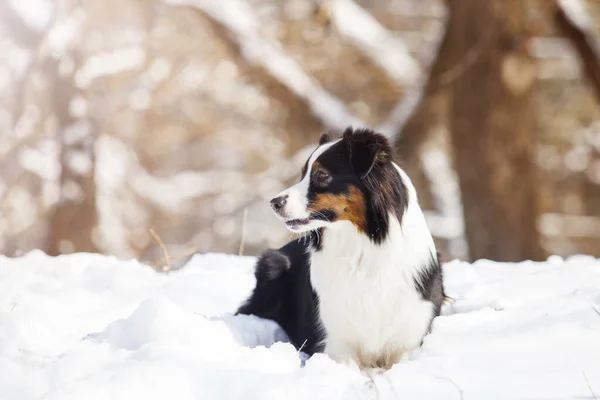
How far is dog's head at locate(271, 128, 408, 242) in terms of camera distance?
301 centimetres

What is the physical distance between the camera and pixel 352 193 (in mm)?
3041

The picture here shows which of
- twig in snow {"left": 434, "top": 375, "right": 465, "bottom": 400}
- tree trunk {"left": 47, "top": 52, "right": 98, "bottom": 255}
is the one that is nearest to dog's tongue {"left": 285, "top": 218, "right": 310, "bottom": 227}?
twig in snow {"left": 434, "top": 375, "right": 465, "bottom": 400}

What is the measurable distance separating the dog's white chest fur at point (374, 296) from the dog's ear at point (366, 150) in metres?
0.26

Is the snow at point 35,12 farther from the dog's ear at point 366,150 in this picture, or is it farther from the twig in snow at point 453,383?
the twig in snow at point 453,383

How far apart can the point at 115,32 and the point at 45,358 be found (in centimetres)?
869

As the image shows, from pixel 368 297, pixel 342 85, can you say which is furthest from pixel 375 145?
pixel 342 85

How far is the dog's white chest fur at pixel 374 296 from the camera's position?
3.05m

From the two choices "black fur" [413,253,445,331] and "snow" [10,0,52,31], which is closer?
"black fur" [413,253,445,331]

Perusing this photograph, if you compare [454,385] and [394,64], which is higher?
[394,64]

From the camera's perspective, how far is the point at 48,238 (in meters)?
9.50

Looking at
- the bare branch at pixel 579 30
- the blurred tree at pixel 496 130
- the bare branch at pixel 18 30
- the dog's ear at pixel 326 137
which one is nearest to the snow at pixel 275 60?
the blurred tree at pixel 496 130

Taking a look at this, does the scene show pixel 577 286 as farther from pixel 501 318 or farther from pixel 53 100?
pixel 53 100

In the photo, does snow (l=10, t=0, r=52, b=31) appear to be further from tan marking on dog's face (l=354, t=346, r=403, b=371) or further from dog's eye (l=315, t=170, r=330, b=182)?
tan marking on dog's face (l=354, t=346, r=403, b=371)

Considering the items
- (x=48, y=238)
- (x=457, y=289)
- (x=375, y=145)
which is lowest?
(x=48, y=238)
